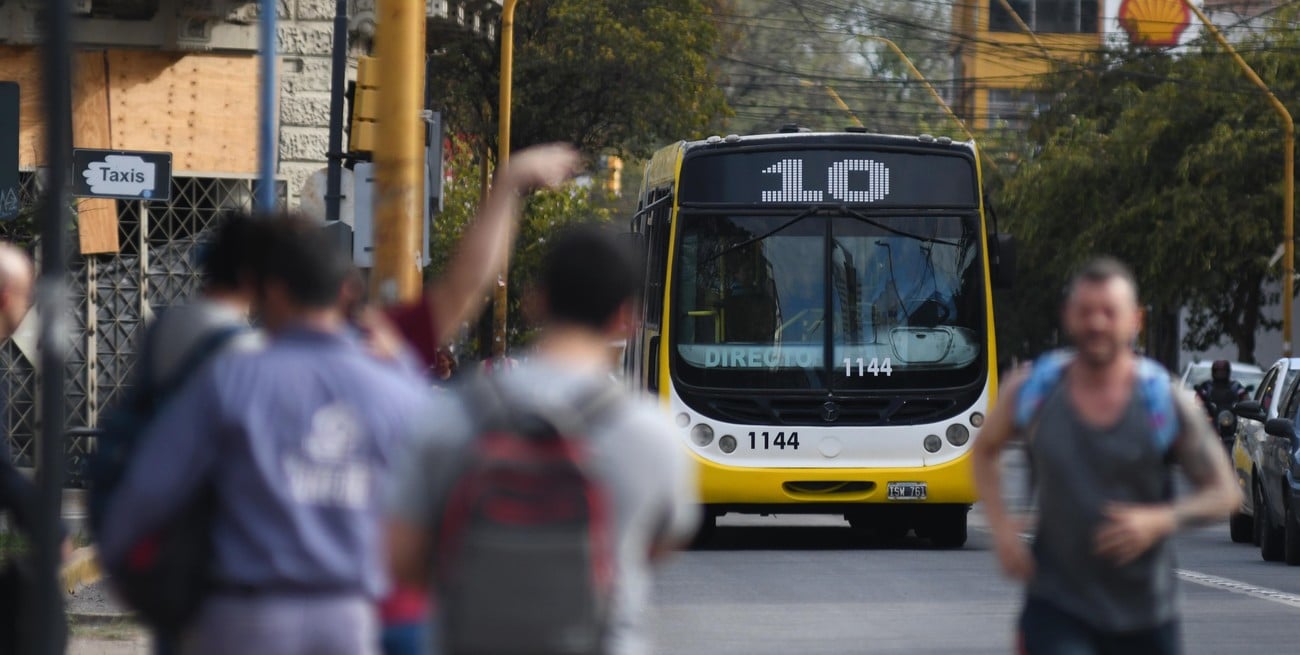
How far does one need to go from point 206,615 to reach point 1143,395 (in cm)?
238

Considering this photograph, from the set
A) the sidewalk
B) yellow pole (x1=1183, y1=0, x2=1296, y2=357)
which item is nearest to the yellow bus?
the sidewalk

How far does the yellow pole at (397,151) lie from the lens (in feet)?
28.1

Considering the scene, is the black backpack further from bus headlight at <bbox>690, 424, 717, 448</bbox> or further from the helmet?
the helmet

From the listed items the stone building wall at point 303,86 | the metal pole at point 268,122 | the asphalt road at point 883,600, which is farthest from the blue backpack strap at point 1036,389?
the stone building wall at point 303,86

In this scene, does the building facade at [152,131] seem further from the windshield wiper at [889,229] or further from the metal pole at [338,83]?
the windshield wiper at [889,229]

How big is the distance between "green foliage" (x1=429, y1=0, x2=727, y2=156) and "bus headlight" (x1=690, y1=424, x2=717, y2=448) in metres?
19.3

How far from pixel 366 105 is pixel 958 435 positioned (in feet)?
23.1

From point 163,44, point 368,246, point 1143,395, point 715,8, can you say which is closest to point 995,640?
point 368,246

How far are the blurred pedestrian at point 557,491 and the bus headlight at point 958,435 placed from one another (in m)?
13.1

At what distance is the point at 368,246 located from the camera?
12.6 m

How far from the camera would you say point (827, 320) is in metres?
17.2

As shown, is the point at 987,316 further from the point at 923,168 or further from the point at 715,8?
the point at 715,8

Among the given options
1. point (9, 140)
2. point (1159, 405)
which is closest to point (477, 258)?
point (1159, 405)

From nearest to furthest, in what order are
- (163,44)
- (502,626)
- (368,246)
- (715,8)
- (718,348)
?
(502,626), (368,246), (718,348), (163,44), (715,8)
